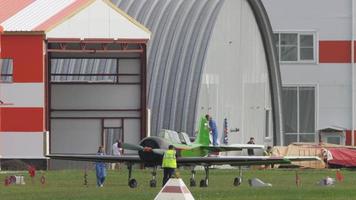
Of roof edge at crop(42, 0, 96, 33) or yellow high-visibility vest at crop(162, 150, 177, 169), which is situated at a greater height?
roof edge at crop(42, 0, 96, 33)

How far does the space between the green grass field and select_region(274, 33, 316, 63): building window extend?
22544mm

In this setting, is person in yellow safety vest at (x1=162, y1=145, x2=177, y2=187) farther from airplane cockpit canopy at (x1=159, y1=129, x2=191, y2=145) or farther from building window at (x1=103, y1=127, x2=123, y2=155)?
building window at (x1=103, y1=127, x2=123, y2=155)

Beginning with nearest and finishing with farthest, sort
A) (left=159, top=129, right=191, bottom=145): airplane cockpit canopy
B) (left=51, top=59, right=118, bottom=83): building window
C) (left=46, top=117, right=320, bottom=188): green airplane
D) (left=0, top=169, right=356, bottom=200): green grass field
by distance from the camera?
(left=0, top=169, right=356, bottom=200): green grass field, (left=46, top=117, right=320, bottom=188): green airplane, (left=159, top=129, right=191, bottom=145): airplane cockpit canopy, (left=51, top=59, right=118, bottom=83): building window

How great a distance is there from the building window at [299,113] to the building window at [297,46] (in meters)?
1.67

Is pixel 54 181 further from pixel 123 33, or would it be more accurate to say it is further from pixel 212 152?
pixel 123 33

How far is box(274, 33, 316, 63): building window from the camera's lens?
2937 inches

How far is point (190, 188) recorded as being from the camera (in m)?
40.6

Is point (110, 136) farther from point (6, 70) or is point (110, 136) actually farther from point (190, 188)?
point (190, 188)

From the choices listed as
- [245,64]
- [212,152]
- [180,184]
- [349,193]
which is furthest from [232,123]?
[180,184]

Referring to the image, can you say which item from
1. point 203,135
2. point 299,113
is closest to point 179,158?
point 203,135

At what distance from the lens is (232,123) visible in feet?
219

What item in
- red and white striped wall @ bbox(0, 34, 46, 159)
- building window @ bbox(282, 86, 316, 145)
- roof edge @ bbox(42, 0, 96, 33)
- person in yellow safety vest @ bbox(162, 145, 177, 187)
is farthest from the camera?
building window @ bbox(282, 86, 316, 145)

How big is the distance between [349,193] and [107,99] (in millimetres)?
26681

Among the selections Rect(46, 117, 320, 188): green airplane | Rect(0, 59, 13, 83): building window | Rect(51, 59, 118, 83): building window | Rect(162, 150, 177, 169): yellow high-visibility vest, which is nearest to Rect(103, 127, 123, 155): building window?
Rect(51, 59, 118, 83): building window
